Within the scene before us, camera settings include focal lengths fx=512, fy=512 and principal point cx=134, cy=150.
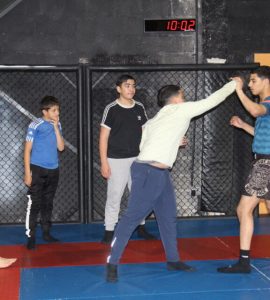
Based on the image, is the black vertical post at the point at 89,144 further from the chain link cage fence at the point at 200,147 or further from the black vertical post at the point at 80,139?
the chain link cage fence at the point at 200,147

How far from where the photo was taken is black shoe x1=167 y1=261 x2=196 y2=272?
4.70m

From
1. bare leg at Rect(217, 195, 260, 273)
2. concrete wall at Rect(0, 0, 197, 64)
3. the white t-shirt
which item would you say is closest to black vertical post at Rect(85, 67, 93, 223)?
concrete wall at Rect(0, 0, 197, 64)

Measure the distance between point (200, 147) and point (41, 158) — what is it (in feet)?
8.65

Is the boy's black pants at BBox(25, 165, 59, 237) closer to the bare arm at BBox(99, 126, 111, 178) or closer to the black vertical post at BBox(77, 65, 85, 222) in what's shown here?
the bare arm at BBox(99, 126, 111, 178)

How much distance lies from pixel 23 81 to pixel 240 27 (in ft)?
10.3

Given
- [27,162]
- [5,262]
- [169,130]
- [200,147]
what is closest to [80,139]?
[27,162]

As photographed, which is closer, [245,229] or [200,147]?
[245,229]

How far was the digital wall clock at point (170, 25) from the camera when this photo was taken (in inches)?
283

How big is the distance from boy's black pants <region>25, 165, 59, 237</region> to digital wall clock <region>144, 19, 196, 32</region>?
2.69m

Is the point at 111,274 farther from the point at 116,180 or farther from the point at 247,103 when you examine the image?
the point at 247,103

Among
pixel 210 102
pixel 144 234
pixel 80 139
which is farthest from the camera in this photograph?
pixel 80 139

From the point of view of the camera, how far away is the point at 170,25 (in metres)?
7.21

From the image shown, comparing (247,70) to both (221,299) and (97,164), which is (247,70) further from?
(221,299)

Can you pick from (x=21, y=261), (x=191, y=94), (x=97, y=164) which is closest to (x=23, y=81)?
(x=97, y=164)
